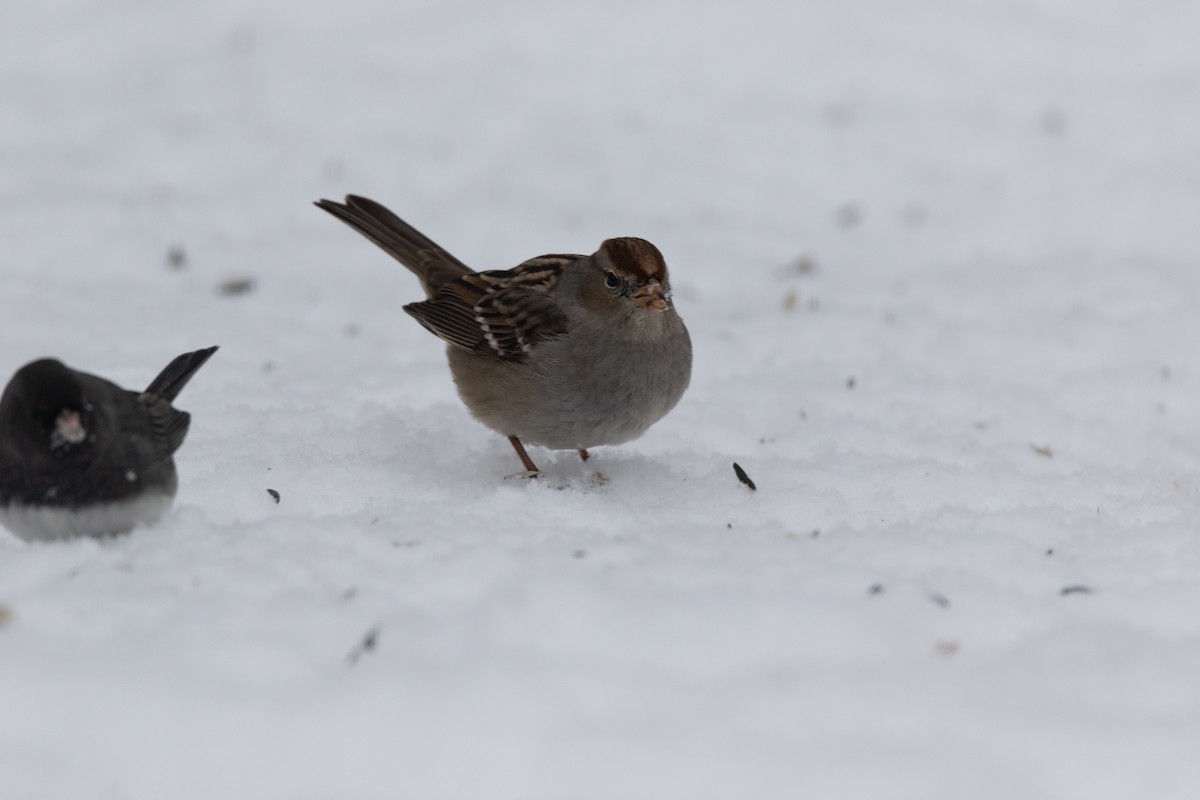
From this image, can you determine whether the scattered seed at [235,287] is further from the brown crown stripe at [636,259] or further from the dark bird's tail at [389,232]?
the brown crown stripe at [636,259]

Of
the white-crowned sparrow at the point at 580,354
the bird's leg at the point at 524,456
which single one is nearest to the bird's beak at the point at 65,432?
the white-crowned sparrow at the point at 580,354

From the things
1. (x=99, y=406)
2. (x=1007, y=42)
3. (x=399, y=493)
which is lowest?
(x=399, y=493)

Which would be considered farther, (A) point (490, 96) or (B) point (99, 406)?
(A) point (490, 96)

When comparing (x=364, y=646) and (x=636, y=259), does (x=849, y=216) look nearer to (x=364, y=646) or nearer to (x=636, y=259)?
(x=636, y=259)

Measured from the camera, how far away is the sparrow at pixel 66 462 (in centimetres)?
357

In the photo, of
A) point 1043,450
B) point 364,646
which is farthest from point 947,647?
point 1043,450

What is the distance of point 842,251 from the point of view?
8250 millimetres

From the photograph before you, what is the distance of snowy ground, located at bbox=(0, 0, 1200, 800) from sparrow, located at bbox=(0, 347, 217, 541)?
3.7 inches

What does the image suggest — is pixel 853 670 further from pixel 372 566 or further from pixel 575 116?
pixel 575 116

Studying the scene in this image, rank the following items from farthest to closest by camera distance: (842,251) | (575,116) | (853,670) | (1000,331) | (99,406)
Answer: (575,116), (842,251), (1000,331), (99,406), (853,670)

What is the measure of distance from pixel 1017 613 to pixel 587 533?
1.32 m

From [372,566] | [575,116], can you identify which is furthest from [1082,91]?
[372,566]

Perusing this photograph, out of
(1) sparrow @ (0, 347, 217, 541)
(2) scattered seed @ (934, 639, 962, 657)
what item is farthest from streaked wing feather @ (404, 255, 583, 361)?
(2) scattered seed @ (934, 639, 962, 657)

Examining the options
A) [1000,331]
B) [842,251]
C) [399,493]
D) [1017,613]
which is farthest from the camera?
[842,251]
